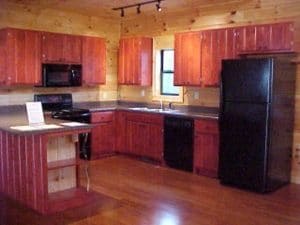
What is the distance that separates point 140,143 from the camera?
242 inches

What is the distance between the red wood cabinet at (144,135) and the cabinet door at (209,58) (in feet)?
3.23

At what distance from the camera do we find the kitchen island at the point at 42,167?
12.3 ft

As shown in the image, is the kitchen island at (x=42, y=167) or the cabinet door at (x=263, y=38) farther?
the cabinet door at (x=263, y=38)

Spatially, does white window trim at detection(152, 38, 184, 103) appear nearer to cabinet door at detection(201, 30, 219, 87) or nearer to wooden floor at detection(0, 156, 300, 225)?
cabinet door at detection(201, 30, 219, 87)

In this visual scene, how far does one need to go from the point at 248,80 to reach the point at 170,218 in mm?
1959

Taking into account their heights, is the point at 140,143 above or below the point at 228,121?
below

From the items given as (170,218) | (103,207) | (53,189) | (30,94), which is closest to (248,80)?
(170,218)

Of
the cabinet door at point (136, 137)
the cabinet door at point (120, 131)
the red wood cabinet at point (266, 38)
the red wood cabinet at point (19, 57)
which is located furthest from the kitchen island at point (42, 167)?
the red wood cabinet at point (266, 38)

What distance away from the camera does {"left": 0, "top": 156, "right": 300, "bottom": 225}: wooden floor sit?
361 cm

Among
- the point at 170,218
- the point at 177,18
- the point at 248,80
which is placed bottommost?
the point at 170,218

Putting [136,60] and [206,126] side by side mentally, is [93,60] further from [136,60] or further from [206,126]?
[206,126]

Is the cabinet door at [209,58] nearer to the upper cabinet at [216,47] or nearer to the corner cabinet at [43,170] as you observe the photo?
the upper cabinet at [216,47]

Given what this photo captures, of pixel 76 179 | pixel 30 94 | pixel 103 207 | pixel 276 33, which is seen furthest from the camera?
pixel 30 94

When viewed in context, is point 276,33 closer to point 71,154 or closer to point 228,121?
point 228,121
